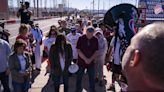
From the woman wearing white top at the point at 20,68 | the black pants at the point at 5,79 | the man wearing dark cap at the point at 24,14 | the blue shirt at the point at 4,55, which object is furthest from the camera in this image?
the man wearing dark cap at the point at 24,14

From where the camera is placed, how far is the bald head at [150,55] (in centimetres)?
143

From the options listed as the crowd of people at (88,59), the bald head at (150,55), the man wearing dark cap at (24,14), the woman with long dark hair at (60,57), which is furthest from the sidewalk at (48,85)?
the bald head at (150,55)

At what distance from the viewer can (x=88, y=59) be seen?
9.30 metres

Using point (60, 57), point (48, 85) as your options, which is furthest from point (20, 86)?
point (48, 85)

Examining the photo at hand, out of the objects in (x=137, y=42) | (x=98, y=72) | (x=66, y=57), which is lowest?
(x=98, y=72)

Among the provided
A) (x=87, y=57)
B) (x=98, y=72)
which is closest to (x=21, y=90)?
(x=87, y=57)

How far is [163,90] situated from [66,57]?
23.1 ft

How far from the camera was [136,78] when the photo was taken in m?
1.51

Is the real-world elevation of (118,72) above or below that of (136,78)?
below

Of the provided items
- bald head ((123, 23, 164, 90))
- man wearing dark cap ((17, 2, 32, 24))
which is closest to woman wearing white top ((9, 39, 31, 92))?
bald head ((123, 23, 164, 90))

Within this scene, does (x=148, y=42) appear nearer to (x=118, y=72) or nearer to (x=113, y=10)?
(x=113, y=10)

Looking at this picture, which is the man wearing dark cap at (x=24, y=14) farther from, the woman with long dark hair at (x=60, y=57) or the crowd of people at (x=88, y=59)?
the woman with long dark hair at (x=60, y=57)

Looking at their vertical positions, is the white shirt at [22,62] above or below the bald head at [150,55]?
below

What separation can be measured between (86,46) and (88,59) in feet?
0.97
